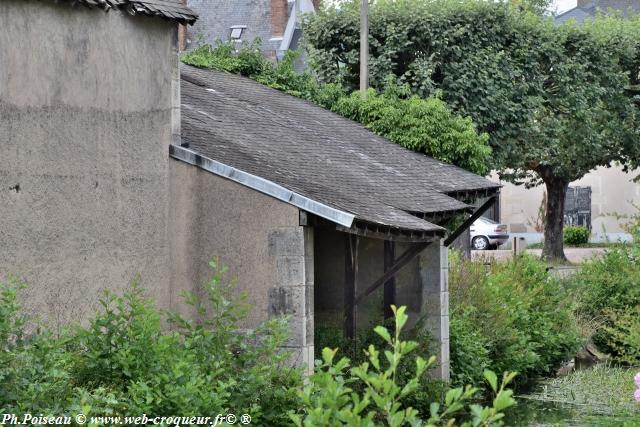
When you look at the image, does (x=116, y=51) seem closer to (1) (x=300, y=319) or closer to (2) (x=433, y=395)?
(1) (x=300, y=319)

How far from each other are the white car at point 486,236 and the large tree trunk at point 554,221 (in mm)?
6711

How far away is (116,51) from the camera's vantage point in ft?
37.4

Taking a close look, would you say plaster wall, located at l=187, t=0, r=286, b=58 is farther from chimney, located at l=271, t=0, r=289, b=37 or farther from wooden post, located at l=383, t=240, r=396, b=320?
wooden post, located at l=383, t=240, r=396, b=320

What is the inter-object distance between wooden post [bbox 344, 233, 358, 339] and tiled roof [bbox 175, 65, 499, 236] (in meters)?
0.83

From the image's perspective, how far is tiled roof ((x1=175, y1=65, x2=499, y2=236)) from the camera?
1231cm

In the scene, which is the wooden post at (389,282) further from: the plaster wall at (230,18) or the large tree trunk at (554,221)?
the plaster wall at (230,18)

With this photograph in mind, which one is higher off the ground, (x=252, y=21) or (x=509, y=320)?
(x=252, y=21)

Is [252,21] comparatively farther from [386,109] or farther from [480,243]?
[386,109]

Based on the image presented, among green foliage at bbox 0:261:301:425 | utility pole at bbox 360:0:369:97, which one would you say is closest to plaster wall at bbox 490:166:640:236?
utility pole at bbox 360:0:369:97

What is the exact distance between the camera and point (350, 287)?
14727mm

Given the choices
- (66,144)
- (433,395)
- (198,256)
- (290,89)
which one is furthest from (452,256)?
(66,144)

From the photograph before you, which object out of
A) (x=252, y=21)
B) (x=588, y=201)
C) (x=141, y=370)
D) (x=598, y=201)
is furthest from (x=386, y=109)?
(x=598, y=201)

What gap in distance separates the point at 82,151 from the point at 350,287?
15.7ft

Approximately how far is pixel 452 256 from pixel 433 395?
19.6 ft
